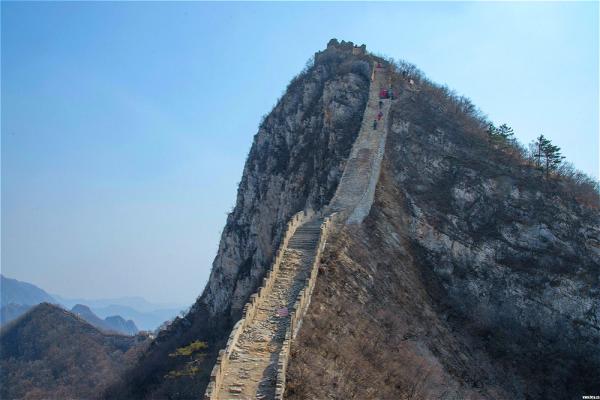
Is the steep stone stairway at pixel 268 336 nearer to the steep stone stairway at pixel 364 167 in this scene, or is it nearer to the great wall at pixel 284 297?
the great wall at pixel 284 297

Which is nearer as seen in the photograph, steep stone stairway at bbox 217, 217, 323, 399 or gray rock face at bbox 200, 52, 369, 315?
steep stone stairway at bbox 217, 217, 323, 399

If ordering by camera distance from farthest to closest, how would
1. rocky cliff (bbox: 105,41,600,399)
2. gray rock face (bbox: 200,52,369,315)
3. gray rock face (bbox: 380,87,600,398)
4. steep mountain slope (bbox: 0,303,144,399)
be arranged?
steep mountain slope (bbox: 0,303,144,399) < gray rock face (bbox: 200,52,369,315) < gray rock face (bbox: 380,87,600,398) < rocky cliff (bbox: 105,41,600,399)

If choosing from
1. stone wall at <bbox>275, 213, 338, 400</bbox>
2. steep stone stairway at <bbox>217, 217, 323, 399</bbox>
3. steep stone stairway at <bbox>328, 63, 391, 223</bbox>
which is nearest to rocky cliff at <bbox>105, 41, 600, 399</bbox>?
stone wall at <bbox>275, 213, 338, 400</bbox>

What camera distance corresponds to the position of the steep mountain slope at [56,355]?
8000 centimetres

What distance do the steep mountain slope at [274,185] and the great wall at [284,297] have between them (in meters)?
2.19

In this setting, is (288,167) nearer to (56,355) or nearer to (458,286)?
(458,286)

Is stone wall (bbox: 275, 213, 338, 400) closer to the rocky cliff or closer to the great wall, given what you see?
the great wall

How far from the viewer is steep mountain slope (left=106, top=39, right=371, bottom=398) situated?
122 ft

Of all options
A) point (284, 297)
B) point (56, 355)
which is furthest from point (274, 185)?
point (56, 355)

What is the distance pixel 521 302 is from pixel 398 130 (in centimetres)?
1498

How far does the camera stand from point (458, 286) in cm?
3036

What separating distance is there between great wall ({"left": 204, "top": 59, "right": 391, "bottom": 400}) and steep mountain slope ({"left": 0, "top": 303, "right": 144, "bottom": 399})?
5342 cm

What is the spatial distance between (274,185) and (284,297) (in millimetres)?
21670

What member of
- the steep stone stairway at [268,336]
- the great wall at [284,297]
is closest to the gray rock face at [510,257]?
the great wall at [284,297]
